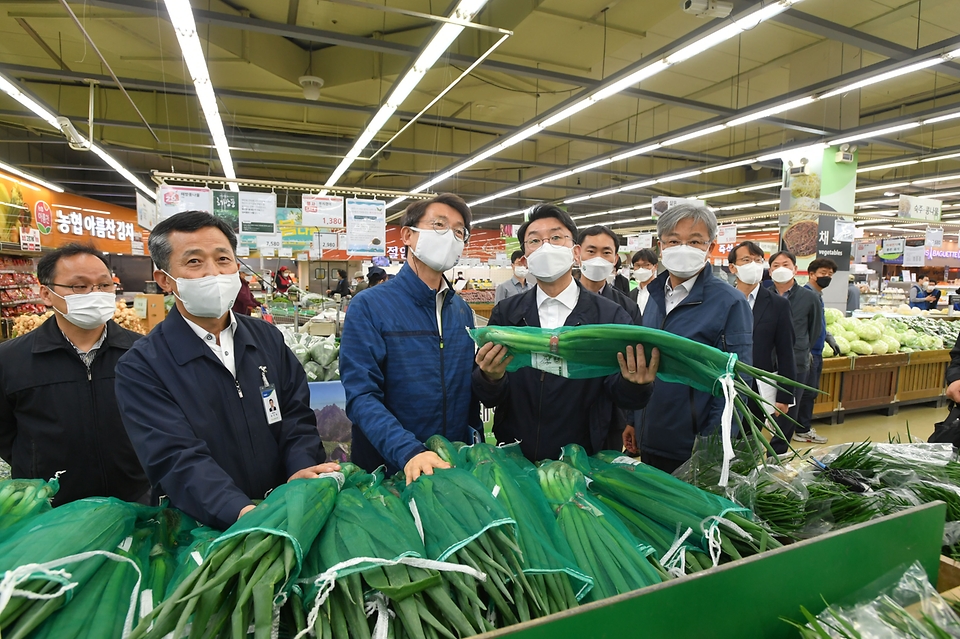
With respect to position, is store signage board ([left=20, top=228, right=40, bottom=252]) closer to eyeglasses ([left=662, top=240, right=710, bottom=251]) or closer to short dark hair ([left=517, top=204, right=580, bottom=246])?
short dark hair ([left=517, top=204, right=580, bottom=246])

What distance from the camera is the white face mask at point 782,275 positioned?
529 cm

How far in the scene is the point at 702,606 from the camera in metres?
0.90

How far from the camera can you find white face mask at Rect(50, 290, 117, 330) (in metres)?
2.29

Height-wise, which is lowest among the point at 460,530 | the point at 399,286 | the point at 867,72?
the point at 460,530

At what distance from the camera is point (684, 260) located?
245cm

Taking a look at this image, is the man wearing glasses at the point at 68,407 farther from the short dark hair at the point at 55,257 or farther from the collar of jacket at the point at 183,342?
the collar of jacket at the point at 183,342

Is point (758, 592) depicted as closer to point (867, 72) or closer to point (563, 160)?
point (867, 72)

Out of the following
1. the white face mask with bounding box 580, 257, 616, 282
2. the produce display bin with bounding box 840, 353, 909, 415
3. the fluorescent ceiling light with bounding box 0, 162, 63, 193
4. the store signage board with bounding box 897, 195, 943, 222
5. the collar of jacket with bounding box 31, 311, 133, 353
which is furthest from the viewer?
the fluorescent ceiling light with bounding box 0, 162, 63, 193

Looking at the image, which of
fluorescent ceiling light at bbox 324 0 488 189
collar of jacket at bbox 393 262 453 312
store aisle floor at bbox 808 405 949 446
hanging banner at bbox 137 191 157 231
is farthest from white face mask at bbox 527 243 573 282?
hanging banner at bbox 137 191 157 231

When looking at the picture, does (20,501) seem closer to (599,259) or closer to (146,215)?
(599,259)

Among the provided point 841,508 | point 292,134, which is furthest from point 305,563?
point 292,134

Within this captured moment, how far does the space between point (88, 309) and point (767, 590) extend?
2777mm

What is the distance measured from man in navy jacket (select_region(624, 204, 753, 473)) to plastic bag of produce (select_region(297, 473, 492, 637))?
174cm

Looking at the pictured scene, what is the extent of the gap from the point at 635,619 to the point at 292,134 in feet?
50.9
